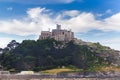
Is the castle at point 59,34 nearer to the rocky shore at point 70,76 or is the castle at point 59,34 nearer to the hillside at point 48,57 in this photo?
the hillside at point 48,57

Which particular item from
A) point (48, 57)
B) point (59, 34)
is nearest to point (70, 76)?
point (48, 57)

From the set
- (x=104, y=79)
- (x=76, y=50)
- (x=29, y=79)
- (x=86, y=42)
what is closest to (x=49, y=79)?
(x=29, y=79)

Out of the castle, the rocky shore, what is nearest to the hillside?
the rocky shore

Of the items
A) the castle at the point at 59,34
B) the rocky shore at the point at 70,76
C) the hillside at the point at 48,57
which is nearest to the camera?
the rocky shore at the point at 70,76

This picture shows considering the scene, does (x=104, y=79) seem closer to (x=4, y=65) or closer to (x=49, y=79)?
(x=49, y=79)

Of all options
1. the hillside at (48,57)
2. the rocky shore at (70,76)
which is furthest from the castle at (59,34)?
the rocky shore at (70,76)

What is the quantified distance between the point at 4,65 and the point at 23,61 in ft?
15.2

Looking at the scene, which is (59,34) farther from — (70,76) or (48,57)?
(70,76)

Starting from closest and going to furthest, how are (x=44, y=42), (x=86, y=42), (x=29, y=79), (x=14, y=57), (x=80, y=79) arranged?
(x=29, y=79)
(x=80, y=79)
(x=14, y=57)
(x=44, y=42)
(x=86, y=42)

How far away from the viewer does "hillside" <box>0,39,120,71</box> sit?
66875mm

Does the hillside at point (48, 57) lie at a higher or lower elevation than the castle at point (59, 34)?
lower

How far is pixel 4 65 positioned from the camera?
68.7 metres

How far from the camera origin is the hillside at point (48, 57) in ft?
219

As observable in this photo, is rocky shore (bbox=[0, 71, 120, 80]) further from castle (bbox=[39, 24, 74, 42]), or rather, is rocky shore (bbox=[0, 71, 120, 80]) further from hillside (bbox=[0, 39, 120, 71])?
castle (bbox=[39, 24, 74, 42])
